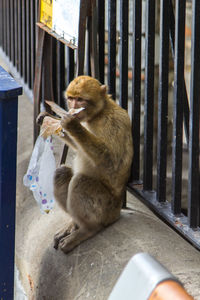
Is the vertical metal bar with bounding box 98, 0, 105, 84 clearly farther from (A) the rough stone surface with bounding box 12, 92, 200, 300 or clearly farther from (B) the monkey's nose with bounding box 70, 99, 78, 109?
(A) the rough stone surface with bounding box 12, 92, 200, 300

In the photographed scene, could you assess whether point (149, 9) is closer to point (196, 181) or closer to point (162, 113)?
point (162, 113)

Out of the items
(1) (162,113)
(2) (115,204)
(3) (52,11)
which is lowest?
(2) (115,204)

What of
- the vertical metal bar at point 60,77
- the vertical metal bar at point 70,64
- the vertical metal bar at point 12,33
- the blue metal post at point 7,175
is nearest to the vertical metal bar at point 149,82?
the blue metal post at point 7,175

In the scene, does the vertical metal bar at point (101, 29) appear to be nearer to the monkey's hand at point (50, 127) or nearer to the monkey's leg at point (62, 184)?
the monkey's hand at point (50, 127)

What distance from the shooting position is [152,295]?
0.85 meters

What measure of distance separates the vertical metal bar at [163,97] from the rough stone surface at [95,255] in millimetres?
253

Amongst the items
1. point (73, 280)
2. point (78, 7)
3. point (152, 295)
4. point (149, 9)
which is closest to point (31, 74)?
point (78, 7)

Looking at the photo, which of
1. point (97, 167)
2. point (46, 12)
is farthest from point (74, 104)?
point (46, 12)

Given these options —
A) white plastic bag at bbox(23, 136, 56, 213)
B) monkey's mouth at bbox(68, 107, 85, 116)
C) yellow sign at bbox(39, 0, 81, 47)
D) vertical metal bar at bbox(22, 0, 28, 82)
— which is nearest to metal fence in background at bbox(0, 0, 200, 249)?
yellow sign at bbox(39, 0, 81, 47)

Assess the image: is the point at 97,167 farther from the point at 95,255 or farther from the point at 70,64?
the point at 70,64

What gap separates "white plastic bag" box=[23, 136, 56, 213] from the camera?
3.15 meters

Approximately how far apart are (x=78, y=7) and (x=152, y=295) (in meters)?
2.51

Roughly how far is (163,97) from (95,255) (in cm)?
86

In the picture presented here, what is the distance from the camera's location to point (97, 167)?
2895mm
